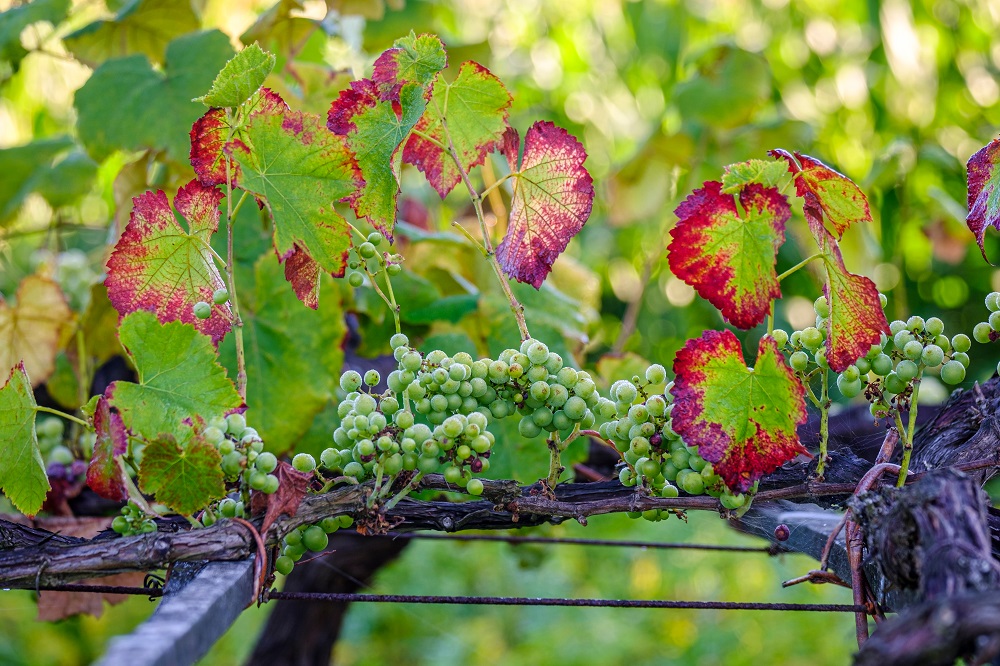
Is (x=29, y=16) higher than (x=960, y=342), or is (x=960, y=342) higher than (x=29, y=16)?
(x=29, y=16)

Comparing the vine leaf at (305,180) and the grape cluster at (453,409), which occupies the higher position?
the vine leaf at (305,180)

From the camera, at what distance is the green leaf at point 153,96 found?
0.90 meters

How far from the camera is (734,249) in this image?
50 cm

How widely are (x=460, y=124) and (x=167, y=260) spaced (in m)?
0.22

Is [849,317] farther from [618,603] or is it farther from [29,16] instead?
[29,16]

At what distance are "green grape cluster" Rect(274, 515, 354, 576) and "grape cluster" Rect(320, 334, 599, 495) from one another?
0.03 m

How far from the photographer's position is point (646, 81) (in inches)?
74.9

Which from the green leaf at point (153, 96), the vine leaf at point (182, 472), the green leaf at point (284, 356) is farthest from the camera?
the green leaf at point (153, 96)

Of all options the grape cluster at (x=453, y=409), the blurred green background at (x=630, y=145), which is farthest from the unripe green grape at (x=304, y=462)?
the blurred green background at (x=630, y=145)

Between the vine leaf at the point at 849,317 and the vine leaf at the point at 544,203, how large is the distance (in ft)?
0.51

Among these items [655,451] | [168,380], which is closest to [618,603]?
[655,451]

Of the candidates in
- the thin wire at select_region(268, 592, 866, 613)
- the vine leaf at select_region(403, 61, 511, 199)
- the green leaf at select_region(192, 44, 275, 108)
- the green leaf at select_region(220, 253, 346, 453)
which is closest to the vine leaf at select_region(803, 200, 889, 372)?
the thin wire at select_region(268, 592, 866, 613)

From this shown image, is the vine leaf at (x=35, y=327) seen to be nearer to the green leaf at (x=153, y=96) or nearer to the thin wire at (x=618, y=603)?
the green leaf at (x=153, y=96)

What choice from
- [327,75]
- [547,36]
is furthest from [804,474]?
[547,36]
